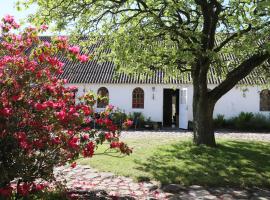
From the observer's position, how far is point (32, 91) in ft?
19.3

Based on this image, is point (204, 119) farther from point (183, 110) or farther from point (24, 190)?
point (183, 110)

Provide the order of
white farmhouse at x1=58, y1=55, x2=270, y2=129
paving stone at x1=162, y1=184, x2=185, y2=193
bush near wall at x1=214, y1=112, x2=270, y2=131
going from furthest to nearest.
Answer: white farmhouse at x1=58, y1=55, x2=270, y2=129 < bush near wall at x1=214, y1=112, x2=270, y2=131 < paving stone at x1=162, y1=184, x2=185, y2=193

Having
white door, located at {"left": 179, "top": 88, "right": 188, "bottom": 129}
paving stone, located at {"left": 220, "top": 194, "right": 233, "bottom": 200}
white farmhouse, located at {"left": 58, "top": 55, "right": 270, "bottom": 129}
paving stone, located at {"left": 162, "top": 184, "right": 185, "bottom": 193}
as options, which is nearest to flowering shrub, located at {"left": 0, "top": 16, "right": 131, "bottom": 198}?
paving stone, located at {"left": 162, "top": 184, "right": 185, "bottom": 193}

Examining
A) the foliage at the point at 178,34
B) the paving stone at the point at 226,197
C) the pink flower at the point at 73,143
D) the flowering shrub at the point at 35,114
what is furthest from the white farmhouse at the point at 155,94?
the pink flower at the point at 73,143

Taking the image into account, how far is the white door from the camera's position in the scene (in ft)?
72.3

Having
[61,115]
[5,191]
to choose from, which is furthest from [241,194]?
[5,191]

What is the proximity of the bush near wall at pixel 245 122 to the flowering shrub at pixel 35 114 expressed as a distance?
17004 millimetres

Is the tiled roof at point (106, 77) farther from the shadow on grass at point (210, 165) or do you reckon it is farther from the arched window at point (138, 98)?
the shadow on grass at point (210, 165)

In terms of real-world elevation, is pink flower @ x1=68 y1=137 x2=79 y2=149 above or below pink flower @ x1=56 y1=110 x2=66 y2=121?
below

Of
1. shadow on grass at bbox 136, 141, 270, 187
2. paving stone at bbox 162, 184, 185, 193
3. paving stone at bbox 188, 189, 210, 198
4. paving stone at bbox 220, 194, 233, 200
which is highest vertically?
shadow on grass at bbox 136, 141, 270, 187

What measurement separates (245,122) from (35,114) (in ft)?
59.5

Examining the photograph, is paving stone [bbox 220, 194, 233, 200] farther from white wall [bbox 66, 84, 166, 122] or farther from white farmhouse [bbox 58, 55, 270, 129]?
white wall [bbox 66, 84, 166, 122]

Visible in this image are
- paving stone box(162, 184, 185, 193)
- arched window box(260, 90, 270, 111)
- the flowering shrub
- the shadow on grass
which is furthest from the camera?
arched window box(260, 90, 270, 111)

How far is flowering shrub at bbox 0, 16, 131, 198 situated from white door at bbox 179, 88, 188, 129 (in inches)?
623
